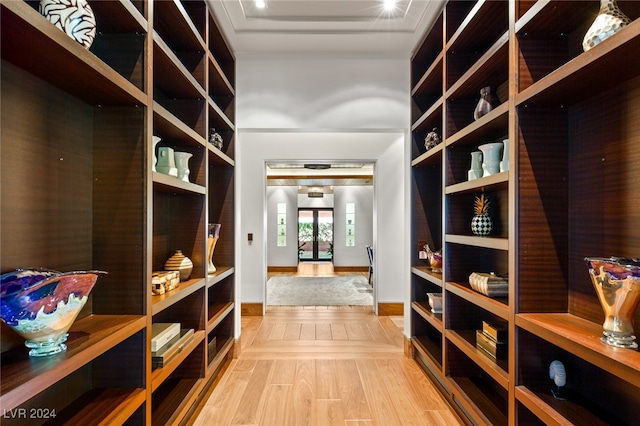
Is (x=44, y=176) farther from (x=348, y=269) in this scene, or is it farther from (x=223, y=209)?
(x=348, y=269)

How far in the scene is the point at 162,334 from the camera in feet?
6.21

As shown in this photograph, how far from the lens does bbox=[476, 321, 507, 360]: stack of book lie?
1876 millimetres

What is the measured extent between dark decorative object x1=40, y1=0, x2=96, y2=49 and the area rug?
4.81m

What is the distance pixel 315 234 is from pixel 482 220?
964 cm

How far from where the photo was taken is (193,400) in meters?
2.22

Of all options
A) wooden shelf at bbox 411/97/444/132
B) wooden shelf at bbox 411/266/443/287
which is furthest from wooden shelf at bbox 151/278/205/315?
wooden shelf at bbox 411/97/444/132

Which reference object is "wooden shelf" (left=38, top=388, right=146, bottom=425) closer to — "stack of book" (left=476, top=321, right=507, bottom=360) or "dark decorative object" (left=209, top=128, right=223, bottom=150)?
"stack of book" (left=476, top=321, right=507, bottom=360)

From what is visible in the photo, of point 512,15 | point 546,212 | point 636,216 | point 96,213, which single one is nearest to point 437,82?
point 512,15

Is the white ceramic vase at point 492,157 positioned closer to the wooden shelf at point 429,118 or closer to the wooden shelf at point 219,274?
the wooden shelf at point 429,118

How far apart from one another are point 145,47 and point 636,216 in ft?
7.06

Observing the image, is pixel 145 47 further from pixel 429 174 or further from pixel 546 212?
pixel 429 174

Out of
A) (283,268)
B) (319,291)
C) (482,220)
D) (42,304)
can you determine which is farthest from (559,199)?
(283,268)

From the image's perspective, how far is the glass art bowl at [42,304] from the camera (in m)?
1.01

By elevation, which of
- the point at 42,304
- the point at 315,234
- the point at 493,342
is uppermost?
the point at 42,304
